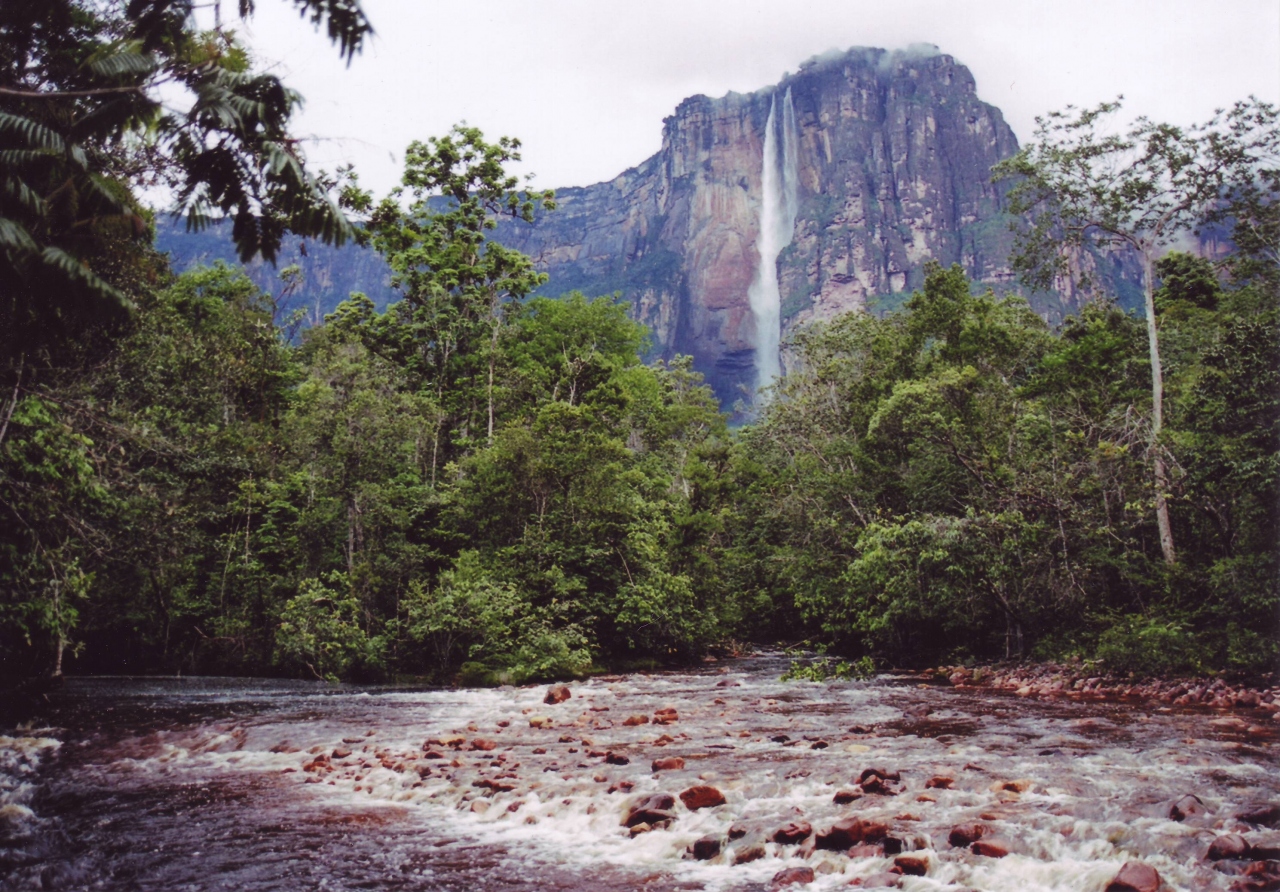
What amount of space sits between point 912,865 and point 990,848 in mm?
593

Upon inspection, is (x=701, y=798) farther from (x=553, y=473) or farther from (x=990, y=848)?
(x=553, y=473)

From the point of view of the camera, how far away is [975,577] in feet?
61.0

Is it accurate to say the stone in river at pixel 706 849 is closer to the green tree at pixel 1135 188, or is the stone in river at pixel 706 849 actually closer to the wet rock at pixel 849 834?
the wet rock at pixel 849 834

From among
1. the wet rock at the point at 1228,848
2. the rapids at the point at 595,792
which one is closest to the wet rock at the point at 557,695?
the rapids at the point at 595,792

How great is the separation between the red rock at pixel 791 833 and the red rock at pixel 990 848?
1.13 metres

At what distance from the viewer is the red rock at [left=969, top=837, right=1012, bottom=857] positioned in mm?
5641

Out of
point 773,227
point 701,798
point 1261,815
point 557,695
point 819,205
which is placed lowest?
point 557,695

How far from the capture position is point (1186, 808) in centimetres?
634

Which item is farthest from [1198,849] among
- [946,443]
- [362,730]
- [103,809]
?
[946,443]

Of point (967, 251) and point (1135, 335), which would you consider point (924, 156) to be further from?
point (1135, 335)

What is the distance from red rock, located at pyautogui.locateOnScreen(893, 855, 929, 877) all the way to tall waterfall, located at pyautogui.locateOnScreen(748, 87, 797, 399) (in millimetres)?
134495

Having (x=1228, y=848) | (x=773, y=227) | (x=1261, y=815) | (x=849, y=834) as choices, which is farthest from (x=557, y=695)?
(x=773, y=227)

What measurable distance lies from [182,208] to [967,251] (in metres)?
159

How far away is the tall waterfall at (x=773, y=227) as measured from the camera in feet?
487
